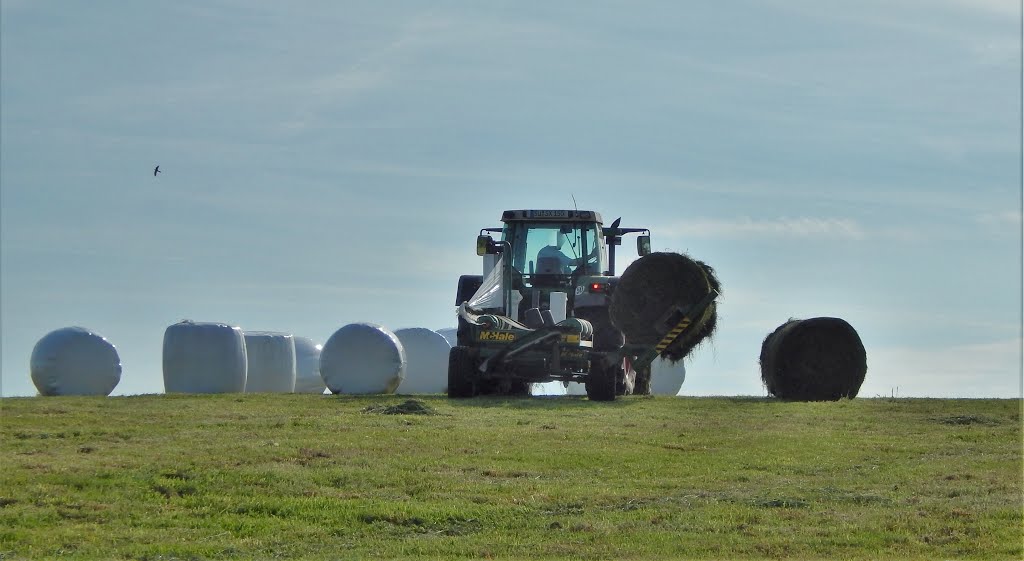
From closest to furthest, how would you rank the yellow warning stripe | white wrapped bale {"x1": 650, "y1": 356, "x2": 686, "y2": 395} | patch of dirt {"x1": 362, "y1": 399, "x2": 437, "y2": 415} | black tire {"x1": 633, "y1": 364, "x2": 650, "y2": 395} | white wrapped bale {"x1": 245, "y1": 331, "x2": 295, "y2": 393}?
patch of dirt {"x1": 362, "y1": 399, "x2": 437, "y2": 415} < the yellow warning stripe < black tire {"x1": 633, "y1": 364, "x2": 650, "y2": 395} < white wrapped bale {"x1": 245, "y1": 331, "x2": 295, "y2": 393} < white wrapped bale {"x1": 650, "y1": 356, "x2": 686, "y2": 395}

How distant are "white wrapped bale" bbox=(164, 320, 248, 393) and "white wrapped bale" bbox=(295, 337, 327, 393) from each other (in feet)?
23.7

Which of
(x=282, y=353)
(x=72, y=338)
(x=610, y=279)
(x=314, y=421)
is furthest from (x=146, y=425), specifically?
(x=282, y=353)

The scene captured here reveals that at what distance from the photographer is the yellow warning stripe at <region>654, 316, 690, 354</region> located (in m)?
23.6

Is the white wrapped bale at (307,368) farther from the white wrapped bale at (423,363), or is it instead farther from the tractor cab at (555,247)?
the tractor cab at (555,247)

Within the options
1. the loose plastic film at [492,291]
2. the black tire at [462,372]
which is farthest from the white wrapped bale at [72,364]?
the black tire at [462,372]

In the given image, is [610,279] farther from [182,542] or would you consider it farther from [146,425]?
[182,542]

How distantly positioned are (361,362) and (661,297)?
9.61m

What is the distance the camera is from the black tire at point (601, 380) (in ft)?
75.3

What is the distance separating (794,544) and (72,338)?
2591 cm

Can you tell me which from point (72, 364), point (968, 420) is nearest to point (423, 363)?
point (72, 364)

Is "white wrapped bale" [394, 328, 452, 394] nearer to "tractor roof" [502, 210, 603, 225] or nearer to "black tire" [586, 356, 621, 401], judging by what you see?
"tractor roof" [502, 210, 603, 225]

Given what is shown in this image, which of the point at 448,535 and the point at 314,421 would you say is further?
the point at 314,421

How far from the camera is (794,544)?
9812mm

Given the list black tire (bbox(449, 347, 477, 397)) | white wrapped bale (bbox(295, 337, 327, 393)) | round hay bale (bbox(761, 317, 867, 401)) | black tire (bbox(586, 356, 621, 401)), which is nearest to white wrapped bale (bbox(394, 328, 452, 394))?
white wrapped bale (bbox(295, 337, 327, 393))
